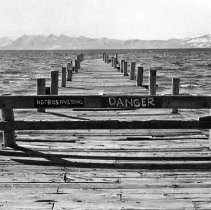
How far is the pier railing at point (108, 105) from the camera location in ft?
23.1

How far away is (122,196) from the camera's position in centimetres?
525

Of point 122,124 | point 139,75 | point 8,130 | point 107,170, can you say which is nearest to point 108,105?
point 122,124

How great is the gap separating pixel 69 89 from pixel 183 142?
1113 cm

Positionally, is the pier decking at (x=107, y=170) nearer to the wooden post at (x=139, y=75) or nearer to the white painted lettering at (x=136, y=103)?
the white painted lettering at (x=136, y=103)

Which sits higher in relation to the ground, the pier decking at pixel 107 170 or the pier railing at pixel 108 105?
the pier railing at pixel 108 105

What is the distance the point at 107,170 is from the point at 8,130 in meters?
2.15

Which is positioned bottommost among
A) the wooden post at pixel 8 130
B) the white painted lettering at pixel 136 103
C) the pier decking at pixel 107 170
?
the pier decking at pixel 107 170

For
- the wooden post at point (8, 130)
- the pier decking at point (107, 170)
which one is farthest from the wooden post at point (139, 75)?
the wooden post at point (8, 130)

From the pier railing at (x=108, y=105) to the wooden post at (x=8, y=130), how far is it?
2 cm

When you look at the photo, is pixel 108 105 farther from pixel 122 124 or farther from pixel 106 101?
pixel 122 124

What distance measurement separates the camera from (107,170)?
634cm

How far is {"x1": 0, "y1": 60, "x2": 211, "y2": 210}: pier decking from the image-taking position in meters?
5.10

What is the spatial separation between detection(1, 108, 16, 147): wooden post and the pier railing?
0.8 inches

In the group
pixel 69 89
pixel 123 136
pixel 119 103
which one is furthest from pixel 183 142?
pixel 69 89
